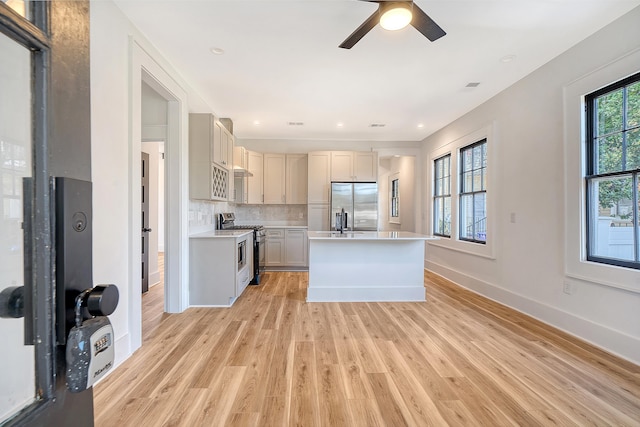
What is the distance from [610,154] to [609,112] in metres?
0.37

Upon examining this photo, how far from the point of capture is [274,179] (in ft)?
19.2

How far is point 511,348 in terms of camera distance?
2.43 m

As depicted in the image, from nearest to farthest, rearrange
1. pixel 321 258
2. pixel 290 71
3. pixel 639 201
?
pixel 639 201
pixel 290 71
pixel 321 258

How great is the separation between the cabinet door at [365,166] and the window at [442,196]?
45.6 inches

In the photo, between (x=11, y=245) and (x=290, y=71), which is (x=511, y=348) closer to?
(x=11, y=245)

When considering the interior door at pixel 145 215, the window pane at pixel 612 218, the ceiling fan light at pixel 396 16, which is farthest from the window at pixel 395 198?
the ceiling fan light at pixel 396 16

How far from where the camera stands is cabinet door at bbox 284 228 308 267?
5.51 meters

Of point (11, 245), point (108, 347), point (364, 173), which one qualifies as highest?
point (364, 173)

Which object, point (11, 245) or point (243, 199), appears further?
point (243, 199)

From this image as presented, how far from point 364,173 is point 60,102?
17.9 feet

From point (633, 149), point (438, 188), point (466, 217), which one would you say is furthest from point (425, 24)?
point (438, 188)

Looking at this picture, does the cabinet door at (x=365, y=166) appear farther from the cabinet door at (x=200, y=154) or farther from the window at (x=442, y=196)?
the cabinet door at (x=200, y=154)

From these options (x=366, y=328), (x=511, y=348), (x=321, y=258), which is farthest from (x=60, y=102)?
(x=321, y=258)

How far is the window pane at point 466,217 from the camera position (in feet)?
14.5
